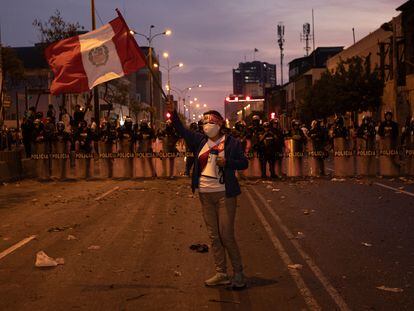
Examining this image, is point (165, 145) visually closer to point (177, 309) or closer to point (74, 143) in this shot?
point (74, 143)

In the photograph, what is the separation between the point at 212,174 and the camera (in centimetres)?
729

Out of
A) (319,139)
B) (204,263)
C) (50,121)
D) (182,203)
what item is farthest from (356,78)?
(204,263)

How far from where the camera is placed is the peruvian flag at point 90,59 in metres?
13.0

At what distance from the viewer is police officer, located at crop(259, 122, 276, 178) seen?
70.4ft

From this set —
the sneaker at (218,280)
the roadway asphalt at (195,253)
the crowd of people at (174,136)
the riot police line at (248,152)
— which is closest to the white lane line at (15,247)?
the roadway asphalt at (195,253)

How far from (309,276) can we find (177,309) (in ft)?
6.45

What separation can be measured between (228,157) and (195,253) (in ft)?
7.94

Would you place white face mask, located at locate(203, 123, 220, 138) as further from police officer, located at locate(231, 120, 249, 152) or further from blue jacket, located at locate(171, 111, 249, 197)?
police officer, located at locate(231, 120, 249, 152)

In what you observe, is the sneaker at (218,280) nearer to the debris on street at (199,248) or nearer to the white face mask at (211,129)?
the white face mask at (211,129)

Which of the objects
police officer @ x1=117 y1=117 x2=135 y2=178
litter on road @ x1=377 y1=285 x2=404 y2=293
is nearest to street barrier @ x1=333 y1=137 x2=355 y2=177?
police officer @ x1=117 y1=117 x2=135 y2=178

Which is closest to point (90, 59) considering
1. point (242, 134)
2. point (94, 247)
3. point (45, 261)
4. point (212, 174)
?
point (94, 247)

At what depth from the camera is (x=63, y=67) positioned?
13.9m

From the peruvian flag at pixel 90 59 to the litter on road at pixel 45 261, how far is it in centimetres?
483

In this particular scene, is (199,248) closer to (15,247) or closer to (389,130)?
(15,247)
